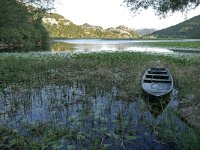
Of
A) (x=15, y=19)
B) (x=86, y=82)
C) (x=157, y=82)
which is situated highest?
(x=15, y=19)

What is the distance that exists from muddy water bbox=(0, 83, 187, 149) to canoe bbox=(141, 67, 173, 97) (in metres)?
0.56

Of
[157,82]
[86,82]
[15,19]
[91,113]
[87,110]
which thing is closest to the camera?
[91,113]

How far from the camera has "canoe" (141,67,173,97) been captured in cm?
1253

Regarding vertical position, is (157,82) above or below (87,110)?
above

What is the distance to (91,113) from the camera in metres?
10.2

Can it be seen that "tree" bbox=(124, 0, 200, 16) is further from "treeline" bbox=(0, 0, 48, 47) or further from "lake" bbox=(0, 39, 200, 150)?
"treeline" bbox=(0, 0, 48, 47)

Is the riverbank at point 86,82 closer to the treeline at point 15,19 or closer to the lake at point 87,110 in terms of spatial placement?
the lake at point 87,110

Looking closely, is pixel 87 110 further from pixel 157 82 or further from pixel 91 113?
pixel 157 82

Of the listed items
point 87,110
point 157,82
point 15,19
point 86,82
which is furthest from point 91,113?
point 15,19

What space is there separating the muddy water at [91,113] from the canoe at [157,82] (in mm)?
561

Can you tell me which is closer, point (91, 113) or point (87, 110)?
point (91, 113)

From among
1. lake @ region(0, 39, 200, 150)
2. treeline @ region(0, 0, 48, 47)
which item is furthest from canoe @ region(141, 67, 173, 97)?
treeline @ region(0, 0, 48, 47)

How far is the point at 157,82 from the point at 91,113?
615 centimetres

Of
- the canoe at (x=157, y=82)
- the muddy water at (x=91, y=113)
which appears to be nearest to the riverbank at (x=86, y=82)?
the muddy water at (x=91, y=113)
